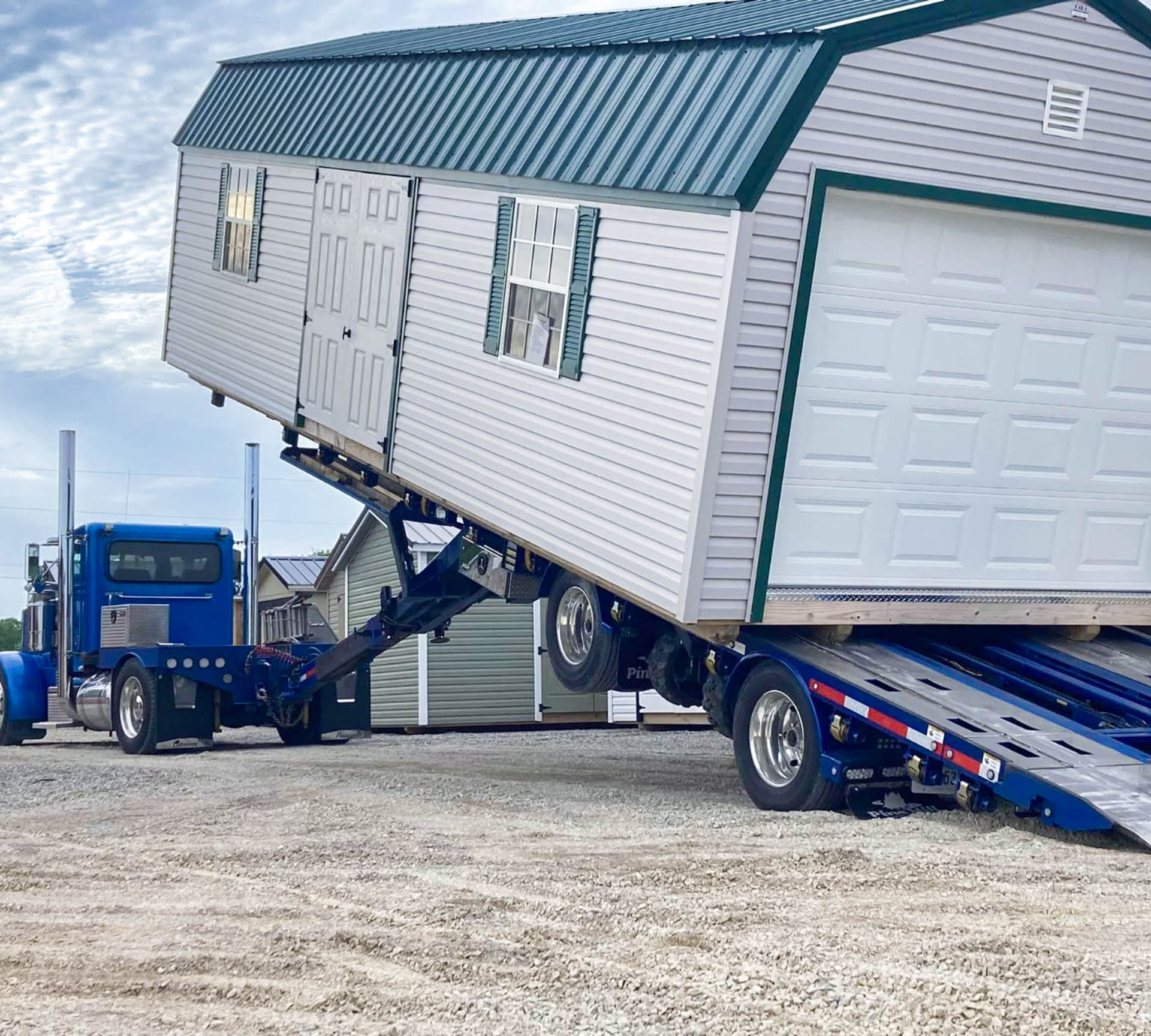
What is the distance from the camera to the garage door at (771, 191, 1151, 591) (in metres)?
9.84

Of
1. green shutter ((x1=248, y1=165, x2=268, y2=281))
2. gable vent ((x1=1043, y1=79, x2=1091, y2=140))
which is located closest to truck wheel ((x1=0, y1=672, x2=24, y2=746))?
green shutter ((x1=248, y1=165, x2=268, y2=281))

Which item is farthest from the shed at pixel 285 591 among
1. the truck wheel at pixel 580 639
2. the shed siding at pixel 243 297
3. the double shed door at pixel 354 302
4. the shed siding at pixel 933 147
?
the shed siding at pixel 933 147

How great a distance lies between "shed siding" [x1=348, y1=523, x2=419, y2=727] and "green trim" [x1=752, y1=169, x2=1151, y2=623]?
15.7 metres

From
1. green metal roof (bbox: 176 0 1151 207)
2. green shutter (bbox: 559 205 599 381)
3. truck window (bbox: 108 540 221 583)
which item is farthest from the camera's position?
truck window (bbox: 108 540 221 583)

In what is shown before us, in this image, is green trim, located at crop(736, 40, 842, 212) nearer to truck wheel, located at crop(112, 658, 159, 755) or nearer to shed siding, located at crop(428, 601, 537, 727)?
truck wheel, located at crop(112, 658, 159, 755)

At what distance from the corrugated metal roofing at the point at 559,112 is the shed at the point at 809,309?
1.1 inches

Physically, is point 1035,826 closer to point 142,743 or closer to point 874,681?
point 874,681

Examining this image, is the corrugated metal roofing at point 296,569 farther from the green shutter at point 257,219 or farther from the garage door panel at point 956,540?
the garage door panel at point 956,540

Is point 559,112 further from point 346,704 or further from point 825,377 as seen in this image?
point 346,704

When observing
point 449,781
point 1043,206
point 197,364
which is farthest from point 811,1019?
point 197,364

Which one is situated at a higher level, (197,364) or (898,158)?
(898,158)

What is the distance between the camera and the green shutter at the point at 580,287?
10.5m

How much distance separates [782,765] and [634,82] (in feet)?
15.0

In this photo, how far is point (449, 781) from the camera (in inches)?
490
